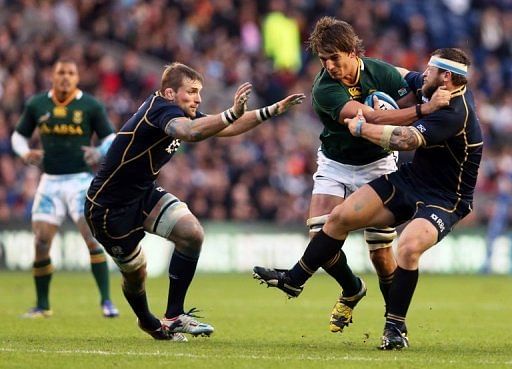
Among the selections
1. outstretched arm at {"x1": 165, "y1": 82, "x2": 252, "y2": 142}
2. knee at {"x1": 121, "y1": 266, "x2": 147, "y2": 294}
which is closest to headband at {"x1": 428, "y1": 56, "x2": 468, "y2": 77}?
outstretched arm at {"x1": 165, "y1": 82, "x2": 252, "y2": 142}

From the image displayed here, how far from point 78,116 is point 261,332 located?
3860 millimetres

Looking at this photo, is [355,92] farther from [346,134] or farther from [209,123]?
[209,123]

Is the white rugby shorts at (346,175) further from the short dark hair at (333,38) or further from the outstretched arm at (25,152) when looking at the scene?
the outstretched arm at (25,152)

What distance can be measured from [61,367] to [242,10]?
19658 mm

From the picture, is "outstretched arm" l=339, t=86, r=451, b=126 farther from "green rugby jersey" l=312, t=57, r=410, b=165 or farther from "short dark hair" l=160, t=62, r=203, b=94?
"short dark hair" l=160, t=62, r=203, b=94

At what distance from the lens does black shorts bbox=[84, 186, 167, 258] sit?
10.8 metres

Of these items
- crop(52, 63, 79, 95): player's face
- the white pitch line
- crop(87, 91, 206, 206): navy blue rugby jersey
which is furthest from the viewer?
crop(52, 63, 79, 95): player's face

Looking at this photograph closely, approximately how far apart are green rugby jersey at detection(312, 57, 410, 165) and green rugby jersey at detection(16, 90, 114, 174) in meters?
3.92

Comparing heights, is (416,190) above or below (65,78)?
below

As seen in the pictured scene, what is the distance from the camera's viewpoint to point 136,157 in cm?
1067

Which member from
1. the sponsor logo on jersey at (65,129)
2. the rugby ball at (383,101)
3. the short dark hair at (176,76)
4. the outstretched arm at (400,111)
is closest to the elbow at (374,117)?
the outstretched arm at (400,111)

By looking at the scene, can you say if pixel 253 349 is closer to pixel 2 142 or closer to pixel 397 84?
pixel 397 84

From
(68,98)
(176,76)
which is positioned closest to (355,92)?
(176,76)

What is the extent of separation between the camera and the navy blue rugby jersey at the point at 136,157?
1053 centimetres
